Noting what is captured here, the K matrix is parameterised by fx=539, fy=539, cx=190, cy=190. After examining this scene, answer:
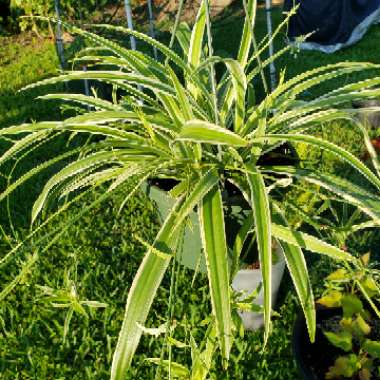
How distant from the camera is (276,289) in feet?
6.04

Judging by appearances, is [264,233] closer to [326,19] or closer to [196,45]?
[196,45]

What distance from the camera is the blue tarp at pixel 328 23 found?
548cm

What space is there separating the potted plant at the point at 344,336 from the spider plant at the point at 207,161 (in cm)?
23

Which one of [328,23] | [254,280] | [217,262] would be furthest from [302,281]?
[328,23]

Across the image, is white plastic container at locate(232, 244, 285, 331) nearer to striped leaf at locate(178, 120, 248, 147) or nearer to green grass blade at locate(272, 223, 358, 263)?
green grass blade at locate(272, 223, 358, 263)

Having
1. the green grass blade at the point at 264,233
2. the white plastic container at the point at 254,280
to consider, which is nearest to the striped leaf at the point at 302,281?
the green grass blade at the point at 264,233

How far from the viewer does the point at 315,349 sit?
1634mm

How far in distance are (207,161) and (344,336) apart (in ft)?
1.99

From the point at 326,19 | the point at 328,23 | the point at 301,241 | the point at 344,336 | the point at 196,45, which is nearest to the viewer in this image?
the point at 301,241

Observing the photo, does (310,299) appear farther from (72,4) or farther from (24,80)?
(72,4)

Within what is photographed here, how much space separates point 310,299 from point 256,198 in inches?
10.9

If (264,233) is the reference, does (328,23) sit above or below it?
below

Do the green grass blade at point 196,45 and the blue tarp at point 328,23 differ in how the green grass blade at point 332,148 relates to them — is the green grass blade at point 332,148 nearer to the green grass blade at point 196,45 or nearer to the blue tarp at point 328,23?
the green grass blade at point 196,45

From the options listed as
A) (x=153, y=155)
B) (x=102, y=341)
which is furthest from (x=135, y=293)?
(x=102, y=341)
